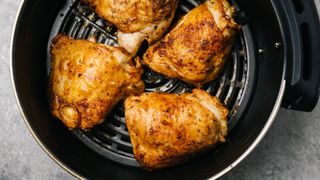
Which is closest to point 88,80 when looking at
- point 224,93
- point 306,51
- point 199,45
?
point 199,45

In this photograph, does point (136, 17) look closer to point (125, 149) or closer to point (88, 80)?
point (88, 80)

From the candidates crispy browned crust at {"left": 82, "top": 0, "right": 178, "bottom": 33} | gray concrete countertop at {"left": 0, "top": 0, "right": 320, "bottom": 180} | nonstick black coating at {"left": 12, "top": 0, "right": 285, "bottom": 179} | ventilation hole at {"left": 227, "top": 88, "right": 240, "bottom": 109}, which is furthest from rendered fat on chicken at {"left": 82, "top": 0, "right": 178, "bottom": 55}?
gray concrete countertop at {"left": 0, "top": 0, "right": 320, "bottom": 180}

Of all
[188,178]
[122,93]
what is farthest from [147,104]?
[188,178]

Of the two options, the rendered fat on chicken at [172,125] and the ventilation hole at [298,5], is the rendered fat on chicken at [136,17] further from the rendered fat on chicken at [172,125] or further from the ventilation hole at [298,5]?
the ventilation hole at [298,5]

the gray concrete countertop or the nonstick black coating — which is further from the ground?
the nonstick black coating

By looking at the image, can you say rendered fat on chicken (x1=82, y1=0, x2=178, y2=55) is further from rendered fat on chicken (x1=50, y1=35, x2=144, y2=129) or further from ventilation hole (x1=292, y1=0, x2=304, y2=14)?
ventilation hole (x1=292, y1=0, x2=304, y2=14)

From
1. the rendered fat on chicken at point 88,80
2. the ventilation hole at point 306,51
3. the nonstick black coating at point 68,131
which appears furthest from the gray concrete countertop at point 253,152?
the ventilation hole at point 306,51
